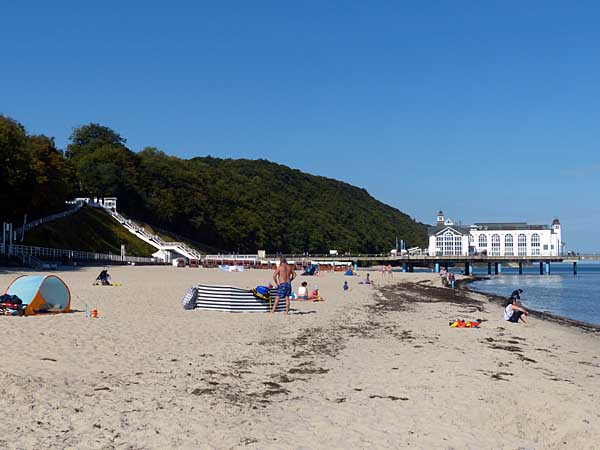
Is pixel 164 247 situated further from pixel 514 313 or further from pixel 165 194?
pixel 514 313

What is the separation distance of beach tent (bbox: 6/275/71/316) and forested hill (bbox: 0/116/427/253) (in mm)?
32734

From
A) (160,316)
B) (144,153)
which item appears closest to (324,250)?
(144,153)

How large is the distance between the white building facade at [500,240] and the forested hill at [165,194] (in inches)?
1138

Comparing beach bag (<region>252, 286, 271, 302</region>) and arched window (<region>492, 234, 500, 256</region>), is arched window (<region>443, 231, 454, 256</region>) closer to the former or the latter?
arched window (<region>492, 234, 500, 256</region>)

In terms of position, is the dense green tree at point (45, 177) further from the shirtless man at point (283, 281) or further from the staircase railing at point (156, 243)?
the shirtless man at point (283, 281)

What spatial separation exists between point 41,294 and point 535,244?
4653 inches

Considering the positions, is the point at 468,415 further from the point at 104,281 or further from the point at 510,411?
the point at 104,281

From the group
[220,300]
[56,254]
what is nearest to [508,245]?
[56,254]

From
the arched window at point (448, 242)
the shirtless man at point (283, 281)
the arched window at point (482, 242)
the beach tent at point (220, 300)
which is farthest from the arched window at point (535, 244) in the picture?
the beach tent at point (220, 300)

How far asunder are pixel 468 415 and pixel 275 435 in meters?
2.56

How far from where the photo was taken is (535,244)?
11956 centimetres

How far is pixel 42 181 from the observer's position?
49.3 metres

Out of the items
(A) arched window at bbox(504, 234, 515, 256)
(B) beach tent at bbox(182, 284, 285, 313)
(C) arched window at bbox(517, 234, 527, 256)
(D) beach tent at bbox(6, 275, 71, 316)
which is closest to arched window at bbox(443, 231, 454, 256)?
(A) arched window at bbox(504, 234, 515, 256)

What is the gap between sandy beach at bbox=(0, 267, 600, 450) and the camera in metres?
6.12
